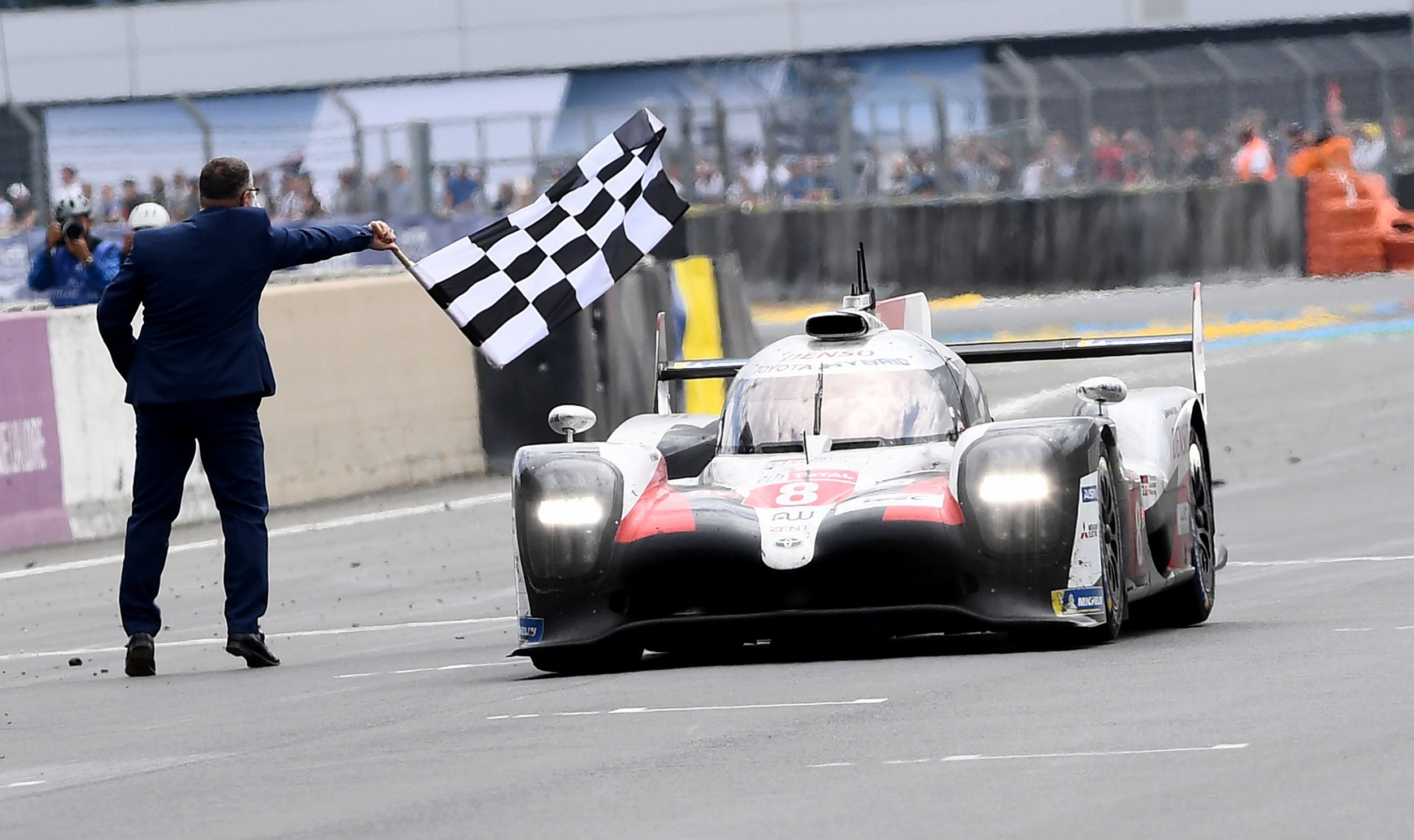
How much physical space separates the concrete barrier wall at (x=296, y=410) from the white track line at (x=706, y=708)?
26.1 feet

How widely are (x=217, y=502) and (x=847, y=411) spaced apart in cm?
220

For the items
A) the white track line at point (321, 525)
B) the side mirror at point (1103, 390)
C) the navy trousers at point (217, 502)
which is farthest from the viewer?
the white track line at point (321, 525)

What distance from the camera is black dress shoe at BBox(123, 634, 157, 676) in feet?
29.3

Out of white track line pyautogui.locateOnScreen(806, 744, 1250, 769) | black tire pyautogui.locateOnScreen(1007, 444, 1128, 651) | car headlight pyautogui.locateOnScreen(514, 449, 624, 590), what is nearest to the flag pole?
car headlight pyautogui.locateOnScreen(514, 449, 624, 590)

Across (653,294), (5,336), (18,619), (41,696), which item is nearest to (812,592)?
(41,696)

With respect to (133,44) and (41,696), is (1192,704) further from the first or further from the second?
(133,44)

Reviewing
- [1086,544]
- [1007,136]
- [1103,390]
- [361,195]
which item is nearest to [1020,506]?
[1086,544]

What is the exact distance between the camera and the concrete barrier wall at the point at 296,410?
14.4 metres

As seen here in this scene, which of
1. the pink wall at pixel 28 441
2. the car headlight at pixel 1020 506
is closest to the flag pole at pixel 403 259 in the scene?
the car headlight at pixel 1020 506

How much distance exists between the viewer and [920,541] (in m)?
7.88

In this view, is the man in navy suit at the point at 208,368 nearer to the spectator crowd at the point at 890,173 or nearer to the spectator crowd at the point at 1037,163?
the spectator crowd at the point at 890,173

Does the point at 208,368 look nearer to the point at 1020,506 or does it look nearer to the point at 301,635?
the point at 301,635

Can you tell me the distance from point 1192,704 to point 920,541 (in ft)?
5.07

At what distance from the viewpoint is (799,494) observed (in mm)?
8195
